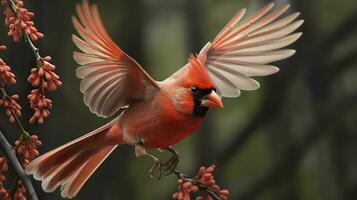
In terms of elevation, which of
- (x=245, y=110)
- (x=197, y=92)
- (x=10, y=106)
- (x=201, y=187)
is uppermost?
(x=10, y=106)

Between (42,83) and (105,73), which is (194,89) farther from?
(42,83)

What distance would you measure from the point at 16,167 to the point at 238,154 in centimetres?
186

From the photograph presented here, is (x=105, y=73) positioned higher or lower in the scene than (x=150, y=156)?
higher

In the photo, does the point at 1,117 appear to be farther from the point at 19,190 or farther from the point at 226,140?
the point at 19,190

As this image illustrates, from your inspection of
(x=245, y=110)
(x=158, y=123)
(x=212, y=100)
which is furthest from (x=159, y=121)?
(x=245, y=110)

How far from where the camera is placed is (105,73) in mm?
1016

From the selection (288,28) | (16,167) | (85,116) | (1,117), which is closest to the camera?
(16,167)

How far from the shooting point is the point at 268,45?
1.17 metres

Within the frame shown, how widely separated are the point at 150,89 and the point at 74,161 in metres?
0.18

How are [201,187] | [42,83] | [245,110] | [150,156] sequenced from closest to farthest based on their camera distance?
[42,83] → [201,187] → [150,156] → [245,110]

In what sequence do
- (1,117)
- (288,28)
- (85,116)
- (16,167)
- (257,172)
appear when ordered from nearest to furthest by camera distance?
(16,167)
(288,28)
(1,117)
(85,116)
(257,172)

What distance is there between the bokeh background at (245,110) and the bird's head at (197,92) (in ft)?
4.88

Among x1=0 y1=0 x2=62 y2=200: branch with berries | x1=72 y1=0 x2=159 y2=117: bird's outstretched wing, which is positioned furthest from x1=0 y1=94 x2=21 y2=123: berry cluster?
x1=72 y1=0 x2=159 y2=117: bird's outstretched wing

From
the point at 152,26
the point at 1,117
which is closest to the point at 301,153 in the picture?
the point at 152,26
